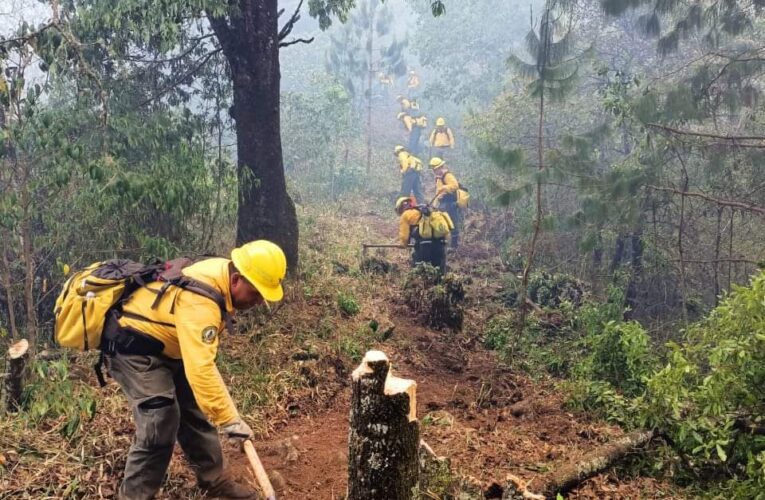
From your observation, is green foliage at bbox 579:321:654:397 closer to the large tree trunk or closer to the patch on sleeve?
the patch on sleeve

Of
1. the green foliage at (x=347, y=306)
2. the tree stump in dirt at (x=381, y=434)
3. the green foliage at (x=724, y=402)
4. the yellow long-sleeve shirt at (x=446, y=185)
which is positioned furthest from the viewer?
the yellow long-sleeve shirt at (x=446, y=185)

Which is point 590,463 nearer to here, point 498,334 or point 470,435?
point 470,435

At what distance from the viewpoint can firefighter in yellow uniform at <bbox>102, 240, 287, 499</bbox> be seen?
291cm

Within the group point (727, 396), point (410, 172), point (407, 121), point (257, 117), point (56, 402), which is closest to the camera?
point (727, 396)

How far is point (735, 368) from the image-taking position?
3648mm

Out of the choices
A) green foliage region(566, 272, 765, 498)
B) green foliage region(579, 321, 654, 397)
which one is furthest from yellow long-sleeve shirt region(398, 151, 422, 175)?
green foliage region(566, 272, 765, 498)

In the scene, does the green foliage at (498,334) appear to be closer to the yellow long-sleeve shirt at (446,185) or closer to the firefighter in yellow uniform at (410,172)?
the yellow long-sleeve shirt at (446,185)

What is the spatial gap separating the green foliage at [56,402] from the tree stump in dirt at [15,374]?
62 millimetres

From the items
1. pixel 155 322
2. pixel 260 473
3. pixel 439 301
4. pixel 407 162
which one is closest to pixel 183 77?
pixel 439 301

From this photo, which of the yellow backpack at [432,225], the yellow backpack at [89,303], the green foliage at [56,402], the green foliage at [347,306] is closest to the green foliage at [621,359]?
the green foliage at [347,306]

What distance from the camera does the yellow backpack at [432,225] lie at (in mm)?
8391

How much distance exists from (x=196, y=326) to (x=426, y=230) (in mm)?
5811

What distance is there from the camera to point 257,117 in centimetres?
663

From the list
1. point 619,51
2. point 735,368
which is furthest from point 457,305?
point 619,51
